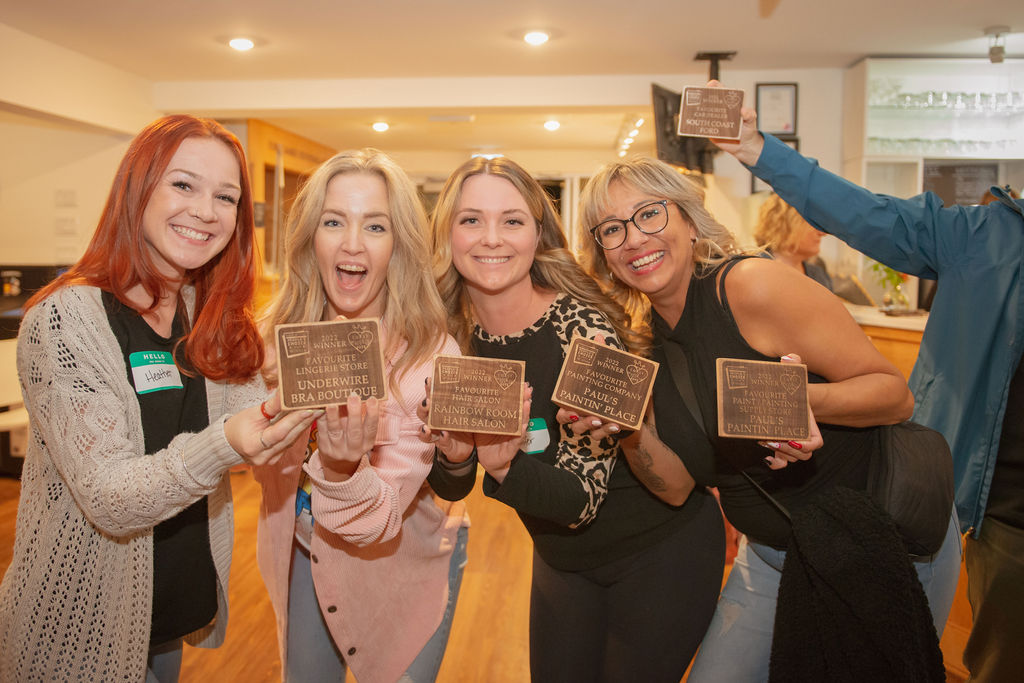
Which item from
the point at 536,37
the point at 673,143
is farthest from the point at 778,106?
the point at 536,37

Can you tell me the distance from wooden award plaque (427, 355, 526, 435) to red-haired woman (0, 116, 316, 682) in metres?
0.28

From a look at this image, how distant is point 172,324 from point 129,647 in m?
0.70

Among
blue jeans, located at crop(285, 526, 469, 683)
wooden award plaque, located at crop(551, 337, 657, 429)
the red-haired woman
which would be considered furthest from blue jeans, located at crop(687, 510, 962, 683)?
the red-haired woman

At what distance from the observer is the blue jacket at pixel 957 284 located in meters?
1.55

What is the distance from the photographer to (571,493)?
148 cm

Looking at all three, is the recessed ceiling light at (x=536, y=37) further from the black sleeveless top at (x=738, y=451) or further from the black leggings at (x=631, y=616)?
the black leggings at (x=631, y=616)

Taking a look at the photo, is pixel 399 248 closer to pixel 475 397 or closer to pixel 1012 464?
pixel 475 397

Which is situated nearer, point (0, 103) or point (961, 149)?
point (0, 103)

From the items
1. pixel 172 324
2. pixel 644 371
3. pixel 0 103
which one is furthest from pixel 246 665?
pixel 0 103

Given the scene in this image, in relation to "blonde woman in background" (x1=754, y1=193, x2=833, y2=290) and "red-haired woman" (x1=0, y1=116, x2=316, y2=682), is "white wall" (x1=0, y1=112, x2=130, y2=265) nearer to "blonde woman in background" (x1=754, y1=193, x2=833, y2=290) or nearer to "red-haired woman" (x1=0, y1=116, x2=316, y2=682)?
"red-haired woman" (x1=0, y1=116, x2=316, y2=682)

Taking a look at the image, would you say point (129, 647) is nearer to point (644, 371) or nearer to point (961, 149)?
point (644, 371)

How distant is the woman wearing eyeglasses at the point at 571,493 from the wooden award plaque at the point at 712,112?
585 mm

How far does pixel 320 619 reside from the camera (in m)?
1.68

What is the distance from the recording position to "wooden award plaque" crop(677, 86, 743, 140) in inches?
75.1
